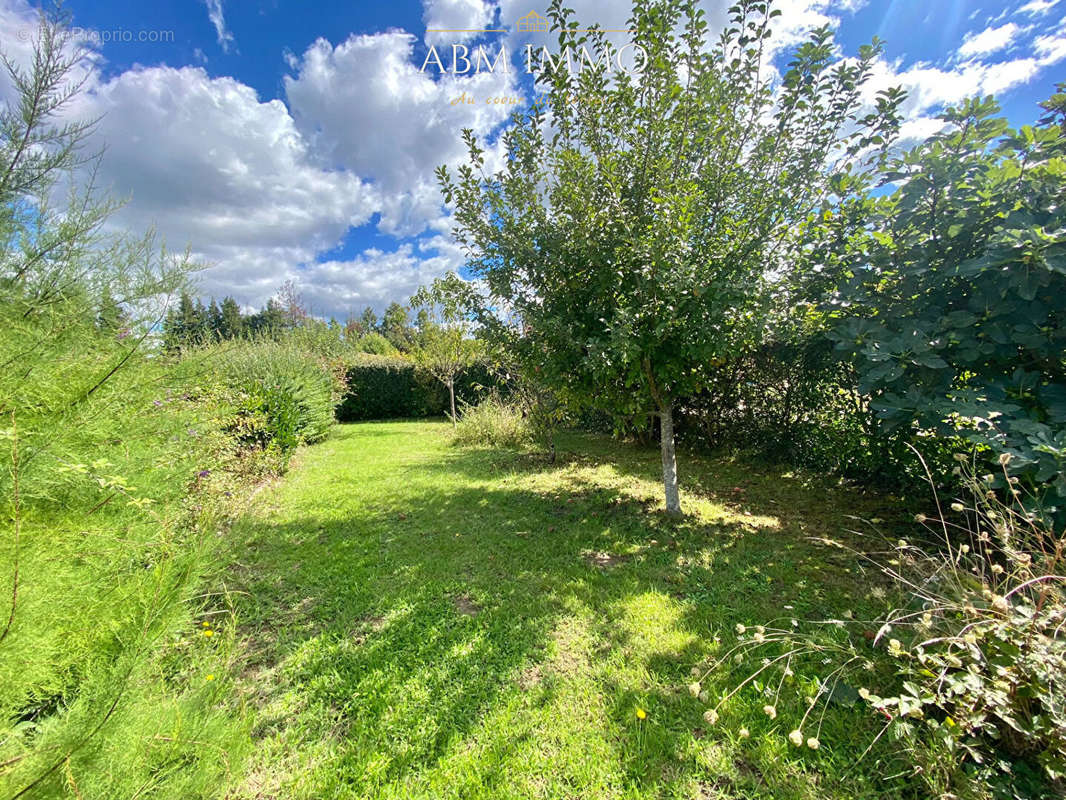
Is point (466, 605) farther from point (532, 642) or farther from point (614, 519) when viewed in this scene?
point (614, 519)

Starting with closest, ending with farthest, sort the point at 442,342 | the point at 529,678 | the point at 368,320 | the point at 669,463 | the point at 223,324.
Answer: the point at 529,678 → the point at 669,463 → the point at 223,324 → the point at 442,342 → the point at 368,320

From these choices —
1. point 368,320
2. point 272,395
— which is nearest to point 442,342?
point 272,395

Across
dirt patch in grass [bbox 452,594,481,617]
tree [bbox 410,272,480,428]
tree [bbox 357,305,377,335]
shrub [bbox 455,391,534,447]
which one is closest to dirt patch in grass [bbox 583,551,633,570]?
dirt patch in grass [bbox 452,594,481,617]

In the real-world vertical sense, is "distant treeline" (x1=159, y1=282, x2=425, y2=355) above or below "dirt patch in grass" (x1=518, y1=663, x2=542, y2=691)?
above

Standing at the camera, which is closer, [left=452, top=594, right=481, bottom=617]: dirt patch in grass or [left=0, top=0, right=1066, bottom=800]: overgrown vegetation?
[left=0, top=0, right=1066, bottom=800]: overgrown vegetation

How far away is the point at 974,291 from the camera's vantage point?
297 centimetres

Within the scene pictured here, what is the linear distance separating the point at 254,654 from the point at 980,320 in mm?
5554

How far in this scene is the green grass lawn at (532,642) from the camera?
1740 millimetres

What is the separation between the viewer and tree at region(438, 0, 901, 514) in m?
3.44

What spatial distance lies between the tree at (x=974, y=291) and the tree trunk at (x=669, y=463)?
5.61ft

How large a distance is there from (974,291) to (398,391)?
599 inches

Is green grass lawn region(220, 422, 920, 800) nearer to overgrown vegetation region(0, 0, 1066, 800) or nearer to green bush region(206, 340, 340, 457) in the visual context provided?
overgrown vegetation region(0, 0, 1066, 800)

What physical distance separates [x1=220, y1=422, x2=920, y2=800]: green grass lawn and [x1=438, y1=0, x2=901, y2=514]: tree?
179cm

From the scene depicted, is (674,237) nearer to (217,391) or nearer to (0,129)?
(0,129)
